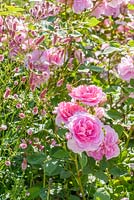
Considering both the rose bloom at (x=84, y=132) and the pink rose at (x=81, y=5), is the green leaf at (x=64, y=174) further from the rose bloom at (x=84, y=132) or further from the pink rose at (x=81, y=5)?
the pink rose at (x=81, y=5)

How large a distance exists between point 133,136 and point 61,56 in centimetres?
59

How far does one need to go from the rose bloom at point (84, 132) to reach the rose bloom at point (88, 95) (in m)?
0.06

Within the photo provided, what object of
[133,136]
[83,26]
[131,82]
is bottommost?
[133,136]

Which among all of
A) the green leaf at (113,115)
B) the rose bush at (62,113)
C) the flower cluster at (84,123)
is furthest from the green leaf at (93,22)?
the flower cluster at (84,123)

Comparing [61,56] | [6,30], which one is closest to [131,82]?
[61,56]

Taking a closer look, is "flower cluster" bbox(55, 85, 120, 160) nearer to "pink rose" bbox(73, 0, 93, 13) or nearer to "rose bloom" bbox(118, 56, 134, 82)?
"rose bloom" bbox(118, 56, 134, 82)

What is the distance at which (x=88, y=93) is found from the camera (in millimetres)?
1936

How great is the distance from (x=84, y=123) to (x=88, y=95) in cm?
11

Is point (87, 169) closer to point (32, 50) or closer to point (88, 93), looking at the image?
point (88, 93)

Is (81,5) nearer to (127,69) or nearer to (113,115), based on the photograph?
(127,69)

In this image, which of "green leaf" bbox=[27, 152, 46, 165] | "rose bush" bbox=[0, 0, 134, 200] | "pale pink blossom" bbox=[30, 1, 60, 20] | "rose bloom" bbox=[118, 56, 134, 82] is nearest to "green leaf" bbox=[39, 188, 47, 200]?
"rose bush" bbox=[0, 0, 134, 200]

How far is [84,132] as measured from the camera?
6.14 feet

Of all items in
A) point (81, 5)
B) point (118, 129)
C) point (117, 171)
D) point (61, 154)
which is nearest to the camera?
point (61, 154)

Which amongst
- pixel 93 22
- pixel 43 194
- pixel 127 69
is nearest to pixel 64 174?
pixel 43 194
